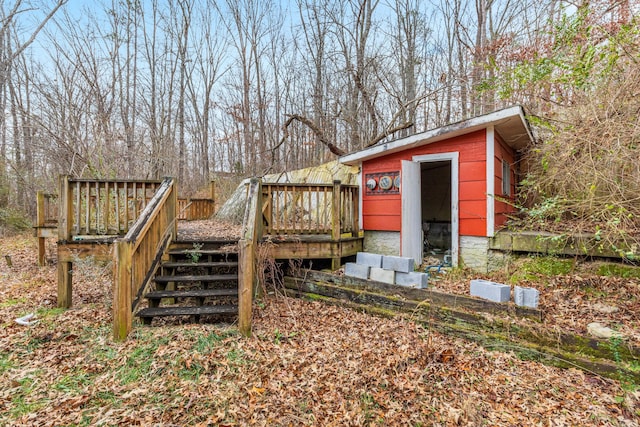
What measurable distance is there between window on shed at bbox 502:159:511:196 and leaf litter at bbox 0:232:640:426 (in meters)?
4.00

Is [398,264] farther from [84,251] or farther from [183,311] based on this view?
[84,251]

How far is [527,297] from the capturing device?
355cm

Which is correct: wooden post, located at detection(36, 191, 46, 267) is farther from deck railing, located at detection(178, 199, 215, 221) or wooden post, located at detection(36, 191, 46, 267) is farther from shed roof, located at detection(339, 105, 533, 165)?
shed roof, located at detection(339, 105, 533, 165)

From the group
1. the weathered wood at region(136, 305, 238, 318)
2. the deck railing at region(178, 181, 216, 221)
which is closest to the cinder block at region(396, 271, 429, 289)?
the weathered wood at region(136, 305, 238, 318)

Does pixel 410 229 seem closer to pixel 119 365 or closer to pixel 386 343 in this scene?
pixel 386 343

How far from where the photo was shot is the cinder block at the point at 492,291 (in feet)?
12.1

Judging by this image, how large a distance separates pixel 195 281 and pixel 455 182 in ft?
16.1

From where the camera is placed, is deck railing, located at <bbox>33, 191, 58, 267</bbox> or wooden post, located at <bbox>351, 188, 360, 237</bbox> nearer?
wooden post, located at <bbox>351, 188, 360, 237</bbox>

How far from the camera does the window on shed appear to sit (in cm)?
617

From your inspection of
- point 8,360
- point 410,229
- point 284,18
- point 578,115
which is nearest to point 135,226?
point 8,360

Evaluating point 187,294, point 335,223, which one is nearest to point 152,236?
point 187,294

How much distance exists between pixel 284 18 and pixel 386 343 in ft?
51.9

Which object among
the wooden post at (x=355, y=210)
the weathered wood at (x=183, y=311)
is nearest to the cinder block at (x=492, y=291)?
the wooden post at (x=355, y=210)

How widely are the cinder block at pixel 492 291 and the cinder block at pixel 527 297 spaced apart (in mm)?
141
